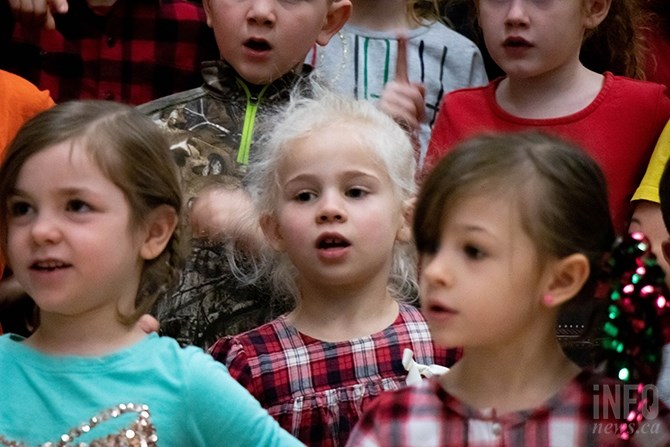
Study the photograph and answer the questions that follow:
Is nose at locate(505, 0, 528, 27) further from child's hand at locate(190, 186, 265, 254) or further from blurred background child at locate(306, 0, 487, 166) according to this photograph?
child's hand at locate(190, 186, 265, 254)

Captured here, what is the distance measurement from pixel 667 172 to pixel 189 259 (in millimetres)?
958

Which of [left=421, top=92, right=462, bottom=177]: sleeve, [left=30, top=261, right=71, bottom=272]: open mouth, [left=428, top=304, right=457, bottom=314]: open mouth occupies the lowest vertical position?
[left=421, top=92, right=462, bottom=177]: sleeve

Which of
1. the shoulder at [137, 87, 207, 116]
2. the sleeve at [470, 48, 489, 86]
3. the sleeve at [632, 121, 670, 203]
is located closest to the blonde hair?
the shoulder at [137, 87, 207, 116]

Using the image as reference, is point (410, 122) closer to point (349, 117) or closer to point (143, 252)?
point (349, 117)

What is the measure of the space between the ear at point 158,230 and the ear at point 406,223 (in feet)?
1.72

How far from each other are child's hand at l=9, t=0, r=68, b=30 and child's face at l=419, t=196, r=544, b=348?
137cm

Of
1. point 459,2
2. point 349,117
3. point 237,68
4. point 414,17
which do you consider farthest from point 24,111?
point 459,2

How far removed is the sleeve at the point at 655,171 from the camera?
9.09 feet

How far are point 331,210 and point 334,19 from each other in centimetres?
81

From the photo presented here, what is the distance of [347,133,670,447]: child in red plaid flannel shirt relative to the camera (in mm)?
1901

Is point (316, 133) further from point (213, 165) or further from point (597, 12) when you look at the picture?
point (597, 12)

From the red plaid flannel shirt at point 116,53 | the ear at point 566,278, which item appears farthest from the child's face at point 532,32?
the ear at point 566,278

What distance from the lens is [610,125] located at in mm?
2881

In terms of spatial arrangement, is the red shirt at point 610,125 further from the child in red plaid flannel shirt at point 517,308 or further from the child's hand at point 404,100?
the child in red plaid flannel shirt at point 517,308
